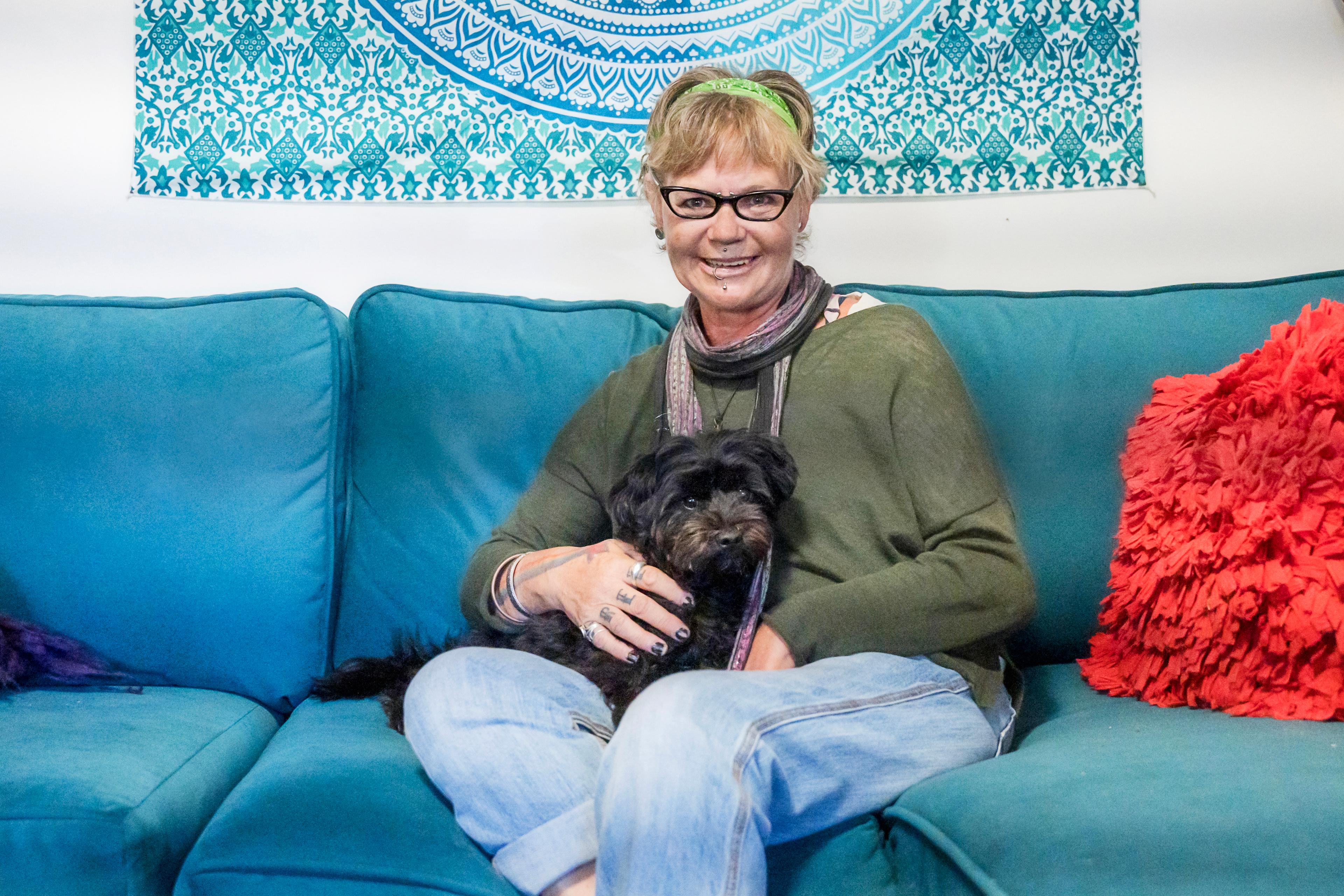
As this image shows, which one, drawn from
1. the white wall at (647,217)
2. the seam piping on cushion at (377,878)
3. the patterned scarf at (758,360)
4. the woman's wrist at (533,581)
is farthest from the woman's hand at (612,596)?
the white wall at (647,217)

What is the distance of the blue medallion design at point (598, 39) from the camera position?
2221 mm

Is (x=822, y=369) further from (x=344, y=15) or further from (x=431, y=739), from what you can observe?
(x=344, y=15)

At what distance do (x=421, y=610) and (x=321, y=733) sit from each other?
0.34 metres

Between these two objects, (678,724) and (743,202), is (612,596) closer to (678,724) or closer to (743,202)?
(678,724)

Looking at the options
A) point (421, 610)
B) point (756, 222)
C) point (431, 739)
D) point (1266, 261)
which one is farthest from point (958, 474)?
point (1266, 261)

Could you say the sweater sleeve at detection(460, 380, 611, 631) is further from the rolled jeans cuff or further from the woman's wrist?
the rolled jeans cuff

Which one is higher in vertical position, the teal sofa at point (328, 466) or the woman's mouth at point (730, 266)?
the woman's mouth at point (730, 266)

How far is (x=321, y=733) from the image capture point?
151 cm

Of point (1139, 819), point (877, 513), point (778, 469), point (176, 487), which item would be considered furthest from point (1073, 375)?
point (176, 487)

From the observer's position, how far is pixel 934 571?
139 cm

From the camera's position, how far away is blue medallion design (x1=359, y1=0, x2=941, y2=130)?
2221 millimetres

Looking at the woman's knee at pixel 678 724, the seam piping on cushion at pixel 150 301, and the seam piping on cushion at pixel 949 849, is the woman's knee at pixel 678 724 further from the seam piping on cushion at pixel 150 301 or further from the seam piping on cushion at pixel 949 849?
the seam piping on cushion at pixel 150 301

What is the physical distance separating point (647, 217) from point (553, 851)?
4.75 feet

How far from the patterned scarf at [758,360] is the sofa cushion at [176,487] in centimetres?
Answer: 68
